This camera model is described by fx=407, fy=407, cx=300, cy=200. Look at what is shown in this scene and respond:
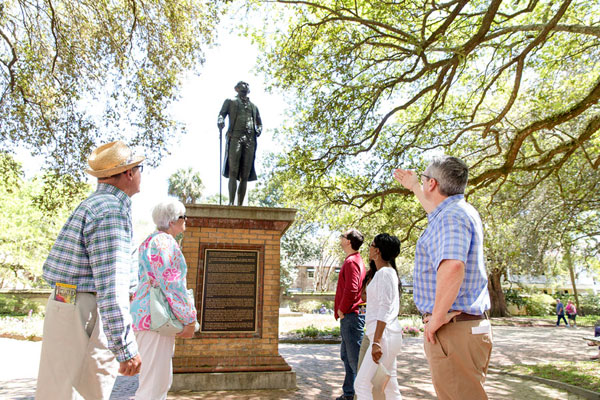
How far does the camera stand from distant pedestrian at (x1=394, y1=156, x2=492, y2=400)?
221cm

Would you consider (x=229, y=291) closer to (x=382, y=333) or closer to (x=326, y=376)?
(x=326, y=376)

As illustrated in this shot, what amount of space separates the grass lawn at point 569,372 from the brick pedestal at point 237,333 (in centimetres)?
487

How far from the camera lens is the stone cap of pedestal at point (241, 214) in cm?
592

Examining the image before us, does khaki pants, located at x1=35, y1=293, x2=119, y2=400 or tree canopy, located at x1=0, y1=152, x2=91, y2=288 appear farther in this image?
tree canopy, located at x1=0, y1=152, x2=91, y2=288

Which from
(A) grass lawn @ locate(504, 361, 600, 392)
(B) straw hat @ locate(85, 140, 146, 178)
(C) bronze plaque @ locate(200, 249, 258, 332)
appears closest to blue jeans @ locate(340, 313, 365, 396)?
(C) bronze plaque @ locate(200, 249, 258, 332)

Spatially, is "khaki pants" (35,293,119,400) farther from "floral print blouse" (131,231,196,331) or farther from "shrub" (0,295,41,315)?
"shrub" (0,295,41,315)

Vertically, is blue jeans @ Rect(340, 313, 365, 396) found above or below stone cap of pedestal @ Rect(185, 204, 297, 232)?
below

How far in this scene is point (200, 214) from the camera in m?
5.92

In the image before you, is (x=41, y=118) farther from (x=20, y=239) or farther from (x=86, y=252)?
(x=20, y=239)

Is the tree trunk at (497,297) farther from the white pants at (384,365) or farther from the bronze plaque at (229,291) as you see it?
the white pants at (384,365)

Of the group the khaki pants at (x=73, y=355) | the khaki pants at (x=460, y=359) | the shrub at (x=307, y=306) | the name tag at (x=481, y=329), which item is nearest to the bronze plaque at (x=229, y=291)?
the khaki pants at (x=73, y=355)

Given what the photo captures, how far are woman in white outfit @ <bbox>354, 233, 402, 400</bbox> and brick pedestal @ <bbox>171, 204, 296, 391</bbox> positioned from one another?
7.51ft

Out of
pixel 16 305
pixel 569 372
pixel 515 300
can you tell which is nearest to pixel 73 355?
pixel 569 372

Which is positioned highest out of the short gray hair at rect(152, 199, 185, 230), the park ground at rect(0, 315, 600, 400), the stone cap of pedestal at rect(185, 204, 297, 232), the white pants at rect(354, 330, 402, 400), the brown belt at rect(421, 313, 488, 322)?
the stone cap of pedestal at rect(185, 204, 297, 232)
